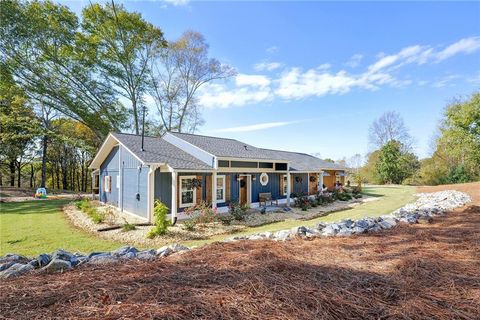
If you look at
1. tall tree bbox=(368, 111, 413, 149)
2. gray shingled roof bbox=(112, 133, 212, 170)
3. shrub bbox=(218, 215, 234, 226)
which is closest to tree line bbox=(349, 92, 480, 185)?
tall tree bbox=(368, 111, 413, 149)

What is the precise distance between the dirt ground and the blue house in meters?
7.04

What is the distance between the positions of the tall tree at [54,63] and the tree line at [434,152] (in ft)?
86.6

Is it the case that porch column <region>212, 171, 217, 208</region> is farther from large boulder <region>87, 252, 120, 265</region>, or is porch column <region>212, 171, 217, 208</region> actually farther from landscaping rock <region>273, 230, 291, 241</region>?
large boulder <region>87, 252, 120, 265</region>

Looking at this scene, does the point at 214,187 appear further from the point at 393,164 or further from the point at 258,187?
the point at 393,164

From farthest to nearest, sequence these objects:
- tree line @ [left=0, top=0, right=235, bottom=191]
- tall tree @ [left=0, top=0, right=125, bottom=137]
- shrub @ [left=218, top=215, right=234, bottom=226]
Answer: tree line @ [left=0, top=0, right=235, bottom=191], tall tree @ [left=0, top=0, right=125, bottom=137], shrub @ [left=218, top=215, right=234, bottom=226]

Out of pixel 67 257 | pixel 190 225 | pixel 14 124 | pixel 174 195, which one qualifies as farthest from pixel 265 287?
pixel 14 124

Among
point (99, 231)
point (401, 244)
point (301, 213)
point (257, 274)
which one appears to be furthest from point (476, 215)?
point (99, 231)

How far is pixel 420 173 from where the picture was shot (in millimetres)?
34156

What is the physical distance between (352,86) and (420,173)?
25229 mm

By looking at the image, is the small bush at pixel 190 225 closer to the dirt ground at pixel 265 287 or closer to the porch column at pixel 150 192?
the porch column at pixel 150 192

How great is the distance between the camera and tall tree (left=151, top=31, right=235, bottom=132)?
2427 centimetres

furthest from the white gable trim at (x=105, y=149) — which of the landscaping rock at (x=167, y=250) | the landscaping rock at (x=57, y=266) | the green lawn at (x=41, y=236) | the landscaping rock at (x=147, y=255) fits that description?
the landscaping rock at (x=57, y=266)

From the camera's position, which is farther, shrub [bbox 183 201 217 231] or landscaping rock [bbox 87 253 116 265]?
shrub [bbox 183 201 217 231]

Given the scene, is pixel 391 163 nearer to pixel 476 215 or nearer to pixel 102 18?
pixel 476 215
